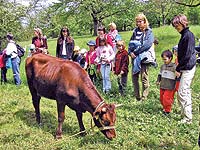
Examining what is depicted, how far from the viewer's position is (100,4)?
1356 inches

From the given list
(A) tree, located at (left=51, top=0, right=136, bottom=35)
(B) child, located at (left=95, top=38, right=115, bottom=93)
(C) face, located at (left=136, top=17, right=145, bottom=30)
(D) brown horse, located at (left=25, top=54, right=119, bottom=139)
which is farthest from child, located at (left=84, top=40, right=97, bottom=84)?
(A) tree, located at (left=51, top=0, right=136, bottom=35)

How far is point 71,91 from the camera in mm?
6707

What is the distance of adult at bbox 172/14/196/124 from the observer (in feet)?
23.1

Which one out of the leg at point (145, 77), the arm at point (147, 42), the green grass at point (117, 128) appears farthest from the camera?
the leg at point (145, 77)

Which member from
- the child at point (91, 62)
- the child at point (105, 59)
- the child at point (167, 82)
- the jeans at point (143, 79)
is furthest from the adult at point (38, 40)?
the child at point (167, 82)

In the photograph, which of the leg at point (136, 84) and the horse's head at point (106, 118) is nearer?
the horse's head at point (106, 118)

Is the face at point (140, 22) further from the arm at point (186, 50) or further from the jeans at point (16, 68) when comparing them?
the jeans at point (16, 68)

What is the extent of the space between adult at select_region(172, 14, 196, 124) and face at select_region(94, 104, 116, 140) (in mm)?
1662

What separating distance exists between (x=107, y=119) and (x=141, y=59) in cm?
284

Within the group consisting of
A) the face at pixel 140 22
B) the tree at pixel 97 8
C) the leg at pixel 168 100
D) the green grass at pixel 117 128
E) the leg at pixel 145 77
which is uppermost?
the tree at pixel 97 8

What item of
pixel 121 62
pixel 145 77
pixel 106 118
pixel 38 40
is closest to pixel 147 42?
pixel 145 77

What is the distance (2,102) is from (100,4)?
26230 mm

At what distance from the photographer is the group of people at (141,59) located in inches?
282

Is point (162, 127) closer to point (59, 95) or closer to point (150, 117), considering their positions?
point (150, 117)
